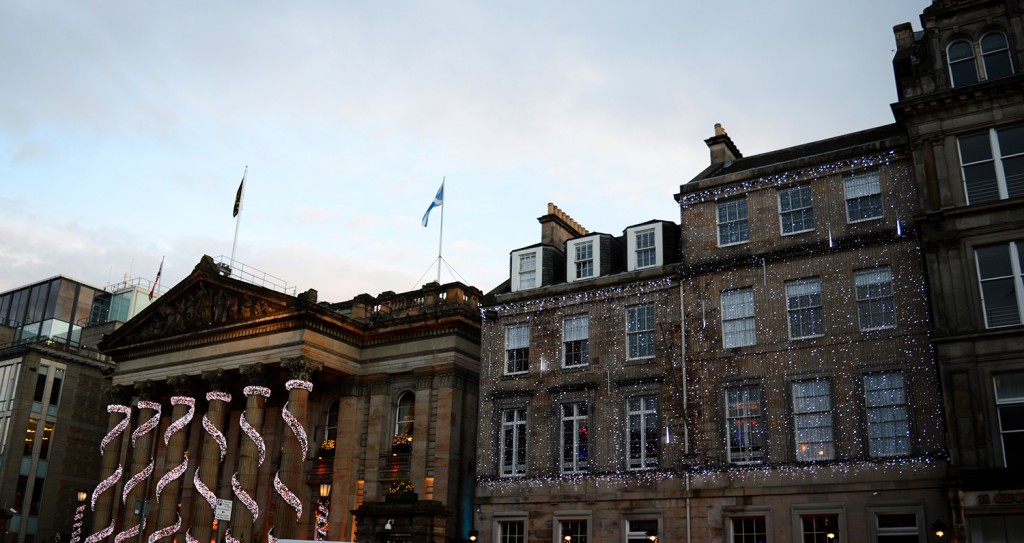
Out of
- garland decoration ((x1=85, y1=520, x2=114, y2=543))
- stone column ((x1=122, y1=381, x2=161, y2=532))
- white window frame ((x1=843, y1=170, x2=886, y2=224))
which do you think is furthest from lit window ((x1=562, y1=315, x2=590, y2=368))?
garland decoration ((x1=85, y1=520, x2=114, y2=543))

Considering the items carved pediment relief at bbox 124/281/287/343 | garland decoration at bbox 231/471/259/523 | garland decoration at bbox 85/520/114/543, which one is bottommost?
garland decoration at bbox 85/520/114/543

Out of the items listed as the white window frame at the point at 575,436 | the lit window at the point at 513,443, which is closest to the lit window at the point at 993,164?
the white window frame at the point at 575,436

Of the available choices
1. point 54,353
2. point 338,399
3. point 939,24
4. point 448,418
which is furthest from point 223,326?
point 939,24

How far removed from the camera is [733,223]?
32562mm

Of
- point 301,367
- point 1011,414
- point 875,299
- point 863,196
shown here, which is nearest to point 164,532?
point 301,367

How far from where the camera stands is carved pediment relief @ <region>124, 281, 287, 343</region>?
4216 cm

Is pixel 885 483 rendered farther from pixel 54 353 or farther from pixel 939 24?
pixel 54 353

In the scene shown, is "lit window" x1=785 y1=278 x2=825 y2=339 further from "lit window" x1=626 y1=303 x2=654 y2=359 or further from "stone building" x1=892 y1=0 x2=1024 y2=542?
"lit window" x1=626 y1=303 x2=654 y2=359

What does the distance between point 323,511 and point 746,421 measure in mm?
20434

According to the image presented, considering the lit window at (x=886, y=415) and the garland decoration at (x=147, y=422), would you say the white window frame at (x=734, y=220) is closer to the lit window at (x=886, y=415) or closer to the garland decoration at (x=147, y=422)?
the lit window at (x=886, y=415)

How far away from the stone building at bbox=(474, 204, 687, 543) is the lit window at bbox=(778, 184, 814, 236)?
4425 mm

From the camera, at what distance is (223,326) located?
140 feet

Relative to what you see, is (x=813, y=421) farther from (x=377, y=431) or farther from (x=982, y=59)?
(x=377, y=431)

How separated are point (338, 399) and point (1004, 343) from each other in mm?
28820
